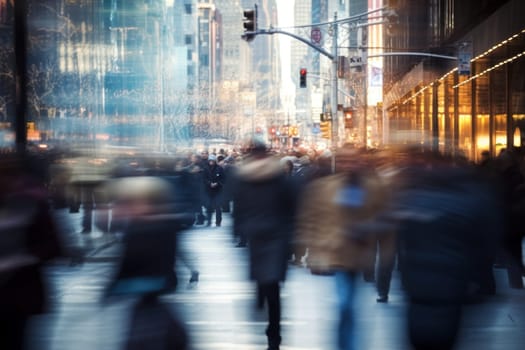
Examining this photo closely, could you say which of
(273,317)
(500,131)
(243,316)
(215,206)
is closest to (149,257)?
(273,317)

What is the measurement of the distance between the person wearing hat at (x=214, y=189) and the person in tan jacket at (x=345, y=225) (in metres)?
16.9

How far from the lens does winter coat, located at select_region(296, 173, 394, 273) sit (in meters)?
8.86

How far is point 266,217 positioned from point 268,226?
0.29 ft

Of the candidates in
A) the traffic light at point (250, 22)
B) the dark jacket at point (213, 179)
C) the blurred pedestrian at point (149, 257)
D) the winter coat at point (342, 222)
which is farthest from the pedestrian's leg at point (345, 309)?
the dark jacket at point (213, 179)

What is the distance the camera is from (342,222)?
907cm

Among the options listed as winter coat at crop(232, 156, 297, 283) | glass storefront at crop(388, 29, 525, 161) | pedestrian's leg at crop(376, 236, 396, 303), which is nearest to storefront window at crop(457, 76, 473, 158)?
glass storefront at crop(388, 29, 525, 161)

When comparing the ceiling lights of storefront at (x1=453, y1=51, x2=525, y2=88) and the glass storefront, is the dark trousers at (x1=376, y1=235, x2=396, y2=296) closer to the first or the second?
the glass storefront

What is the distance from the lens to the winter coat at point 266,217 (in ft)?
30.9

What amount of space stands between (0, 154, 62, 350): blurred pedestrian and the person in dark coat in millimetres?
2135

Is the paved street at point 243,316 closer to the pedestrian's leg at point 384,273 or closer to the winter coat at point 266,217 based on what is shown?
the pedestrian's leg at point 384,273

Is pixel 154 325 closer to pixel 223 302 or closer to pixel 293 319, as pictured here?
pixel 293 319

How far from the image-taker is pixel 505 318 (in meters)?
11.3

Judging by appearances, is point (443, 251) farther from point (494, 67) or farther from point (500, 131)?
point (494, 67)

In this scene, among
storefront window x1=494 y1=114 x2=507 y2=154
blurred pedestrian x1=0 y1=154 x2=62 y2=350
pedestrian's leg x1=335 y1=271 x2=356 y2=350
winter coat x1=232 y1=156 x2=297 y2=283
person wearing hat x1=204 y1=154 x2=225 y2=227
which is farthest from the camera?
storefront window x1=494 y1=114 x2=507 y2=154
